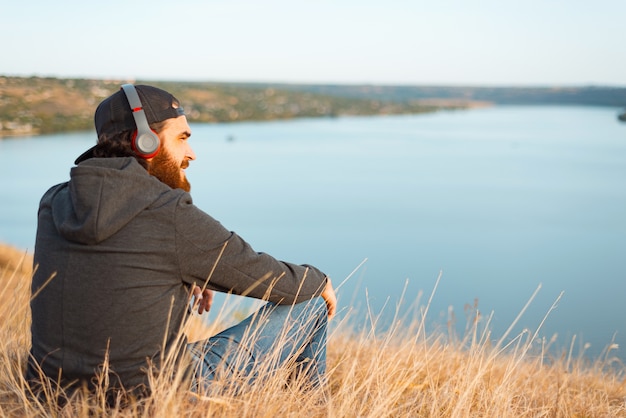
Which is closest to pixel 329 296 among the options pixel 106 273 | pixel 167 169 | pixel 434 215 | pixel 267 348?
pixel 267 348

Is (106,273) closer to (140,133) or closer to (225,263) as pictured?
(225,263)

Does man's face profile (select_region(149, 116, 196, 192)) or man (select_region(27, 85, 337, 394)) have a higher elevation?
man's face profile (select_region(149, 116, 196, 192))

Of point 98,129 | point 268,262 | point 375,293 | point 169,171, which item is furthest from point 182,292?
point 375,293

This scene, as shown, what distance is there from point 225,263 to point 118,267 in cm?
23

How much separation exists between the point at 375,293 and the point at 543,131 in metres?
36.0

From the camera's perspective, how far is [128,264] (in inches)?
54.0

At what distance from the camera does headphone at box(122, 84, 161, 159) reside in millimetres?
1555

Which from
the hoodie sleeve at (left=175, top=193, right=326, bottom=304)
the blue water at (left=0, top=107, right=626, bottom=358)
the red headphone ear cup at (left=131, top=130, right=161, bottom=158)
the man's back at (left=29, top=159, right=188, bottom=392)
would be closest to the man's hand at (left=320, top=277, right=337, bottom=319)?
the hoodie sleeve at (left=175, top=193, right=326, bottom=304)

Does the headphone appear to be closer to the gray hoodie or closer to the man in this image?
the man

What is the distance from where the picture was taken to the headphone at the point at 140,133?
1.55 m

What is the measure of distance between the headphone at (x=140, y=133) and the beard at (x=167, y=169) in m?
0.05

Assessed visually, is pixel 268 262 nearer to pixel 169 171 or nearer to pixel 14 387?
pixel 169 171

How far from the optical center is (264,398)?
1.67 m

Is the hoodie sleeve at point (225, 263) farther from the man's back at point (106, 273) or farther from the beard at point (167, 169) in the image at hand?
the beard at point (167, 169)
